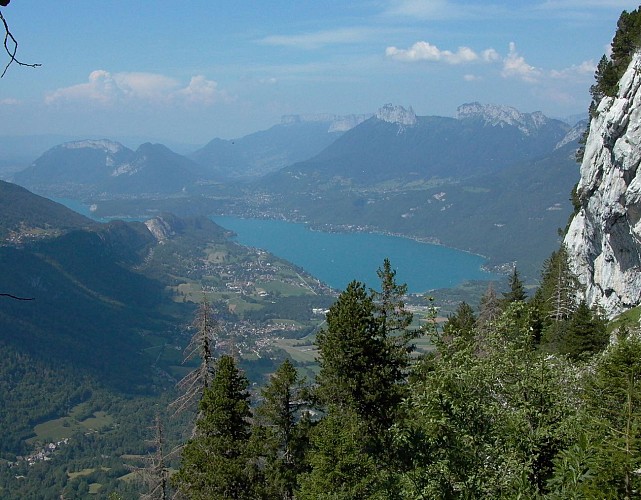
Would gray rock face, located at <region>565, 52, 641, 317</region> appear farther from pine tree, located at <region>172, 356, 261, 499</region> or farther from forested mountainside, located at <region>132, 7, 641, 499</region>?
pine tree, located at <region>172, 356, 261, 499</region>

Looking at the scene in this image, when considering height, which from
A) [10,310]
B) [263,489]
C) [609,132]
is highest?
[609,132]

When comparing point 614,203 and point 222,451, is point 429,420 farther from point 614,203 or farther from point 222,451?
point 614,203

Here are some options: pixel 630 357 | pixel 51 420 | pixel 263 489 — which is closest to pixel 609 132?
pixel 630 357

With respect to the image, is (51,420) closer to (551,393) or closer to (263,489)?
(263,489)

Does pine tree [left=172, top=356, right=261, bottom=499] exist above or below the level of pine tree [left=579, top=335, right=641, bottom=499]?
below

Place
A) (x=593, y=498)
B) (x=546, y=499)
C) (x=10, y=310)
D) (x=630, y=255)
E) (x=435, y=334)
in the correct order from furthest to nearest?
(x=10, y=310) < (x=630, y=255) < (x=435, y=334) < (x=546, y=499) < (x=593, y=498)

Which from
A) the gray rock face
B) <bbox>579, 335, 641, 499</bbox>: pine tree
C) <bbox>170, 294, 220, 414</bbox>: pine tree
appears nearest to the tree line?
<bbox>579, 335, 641, 499</bbox>: pine tree

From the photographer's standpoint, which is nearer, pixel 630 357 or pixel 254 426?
pixel 630 357
